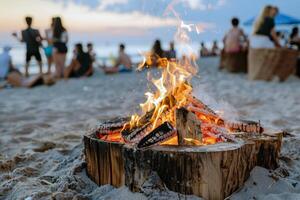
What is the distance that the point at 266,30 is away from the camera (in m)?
10.6

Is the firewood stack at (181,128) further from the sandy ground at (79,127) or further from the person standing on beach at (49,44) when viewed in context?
the person standing on beach at (49,44)

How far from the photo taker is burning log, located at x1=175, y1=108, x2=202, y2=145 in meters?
2.97

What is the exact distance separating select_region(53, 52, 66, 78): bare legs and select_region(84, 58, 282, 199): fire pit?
9.35 meters

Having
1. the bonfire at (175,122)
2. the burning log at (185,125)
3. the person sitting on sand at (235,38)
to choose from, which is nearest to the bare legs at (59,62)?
the person sitting on sand at (235,38)

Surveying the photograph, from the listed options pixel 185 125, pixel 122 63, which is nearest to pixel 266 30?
pixel 122 63

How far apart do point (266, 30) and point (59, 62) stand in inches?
243

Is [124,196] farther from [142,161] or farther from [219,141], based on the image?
[219,141]

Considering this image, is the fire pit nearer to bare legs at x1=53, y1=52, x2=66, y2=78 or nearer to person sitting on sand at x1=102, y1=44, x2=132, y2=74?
bare legs at x1=53, y1=52, x2=66, y2=78

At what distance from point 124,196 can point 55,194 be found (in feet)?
1.77

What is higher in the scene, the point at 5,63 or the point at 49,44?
the point at 49,44

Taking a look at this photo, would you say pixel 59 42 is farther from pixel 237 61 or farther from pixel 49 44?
pixel 237 61

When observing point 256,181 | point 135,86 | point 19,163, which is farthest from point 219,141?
point 135,86

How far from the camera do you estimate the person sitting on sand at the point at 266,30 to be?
10.5 meters

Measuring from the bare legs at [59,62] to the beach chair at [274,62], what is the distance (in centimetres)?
564
